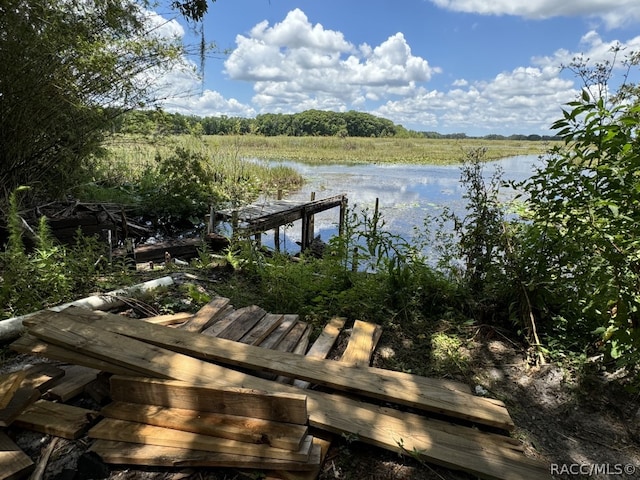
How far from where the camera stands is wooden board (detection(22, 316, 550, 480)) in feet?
5.82

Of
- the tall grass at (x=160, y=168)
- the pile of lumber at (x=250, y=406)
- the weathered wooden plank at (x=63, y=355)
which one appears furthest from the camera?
the tall grass at (x=160, y=168)

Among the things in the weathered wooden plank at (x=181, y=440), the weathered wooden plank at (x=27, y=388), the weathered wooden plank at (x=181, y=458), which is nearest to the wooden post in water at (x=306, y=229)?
the weathered wooden plank at (x=27, y=388)

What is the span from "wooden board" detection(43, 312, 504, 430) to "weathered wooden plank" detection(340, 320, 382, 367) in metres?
0.24

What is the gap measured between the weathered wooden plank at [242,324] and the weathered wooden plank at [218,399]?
82 cm

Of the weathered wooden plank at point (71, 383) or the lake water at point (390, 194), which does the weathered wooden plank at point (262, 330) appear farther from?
the lake water at point (390, 194)

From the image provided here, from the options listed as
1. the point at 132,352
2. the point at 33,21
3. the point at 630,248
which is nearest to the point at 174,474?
the point at 132,352

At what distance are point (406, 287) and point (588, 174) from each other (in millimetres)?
1806

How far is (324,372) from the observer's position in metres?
2.27

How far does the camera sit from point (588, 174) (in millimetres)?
2684

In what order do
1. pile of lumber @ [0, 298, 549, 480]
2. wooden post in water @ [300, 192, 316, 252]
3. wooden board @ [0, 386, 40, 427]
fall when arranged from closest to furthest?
pile of lumber @ [0, 298, 549, 480], wooden board @ [0, 386, 40, 427], wooden post in water @ [300, 192, 316, 252]

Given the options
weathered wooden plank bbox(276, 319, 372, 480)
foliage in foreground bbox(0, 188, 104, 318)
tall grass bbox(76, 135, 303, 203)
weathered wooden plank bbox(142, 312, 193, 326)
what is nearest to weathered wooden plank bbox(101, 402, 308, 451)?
weathered wooden plank bbox(276, 319, 372, 480)

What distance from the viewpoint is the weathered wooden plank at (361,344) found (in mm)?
2674

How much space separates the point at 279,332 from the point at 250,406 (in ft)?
3.72

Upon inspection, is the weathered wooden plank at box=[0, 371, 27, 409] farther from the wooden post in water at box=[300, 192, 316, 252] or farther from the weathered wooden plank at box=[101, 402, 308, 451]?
the wooden post in water at box=[300, 192, 316, 252]
